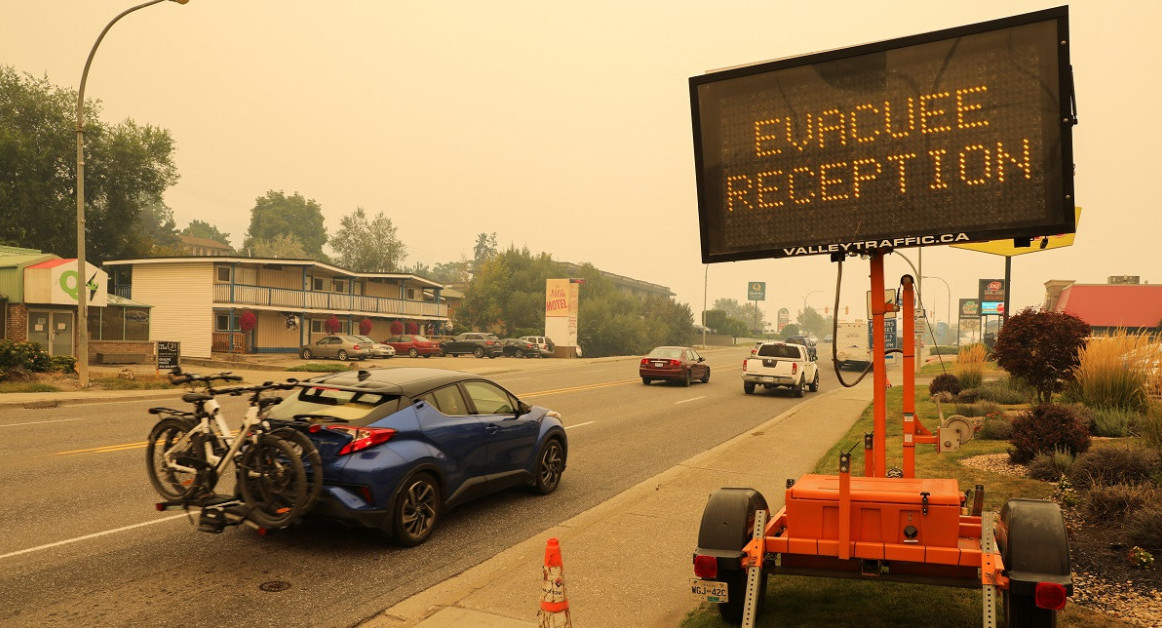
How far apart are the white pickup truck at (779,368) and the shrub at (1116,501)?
18.8 metres

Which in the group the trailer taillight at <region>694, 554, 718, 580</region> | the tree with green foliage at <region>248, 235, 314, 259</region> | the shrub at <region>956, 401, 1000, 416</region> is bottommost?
the shrub at <region>956, 401, 1000, 416</region>

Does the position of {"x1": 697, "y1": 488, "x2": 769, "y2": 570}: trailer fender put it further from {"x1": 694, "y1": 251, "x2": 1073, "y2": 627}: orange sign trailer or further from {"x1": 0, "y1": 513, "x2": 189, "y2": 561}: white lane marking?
{"x1": 0, "y1": 513, "x2": 189, "y2": 561}: white lane marking

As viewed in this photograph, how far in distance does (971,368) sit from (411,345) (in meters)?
36.8

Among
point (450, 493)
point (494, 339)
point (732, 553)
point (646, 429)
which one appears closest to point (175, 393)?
point (646, 429)

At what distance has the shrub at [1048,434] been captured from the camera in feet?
31.4

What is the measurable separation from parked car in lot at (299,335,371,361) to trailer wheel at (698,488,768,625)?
4183cm

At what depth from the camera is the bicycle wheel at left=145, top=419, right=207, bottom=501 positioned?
6.85 meters

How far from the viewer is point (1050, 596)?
4145 millimetres

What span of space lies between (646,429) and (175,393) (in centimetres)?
1523

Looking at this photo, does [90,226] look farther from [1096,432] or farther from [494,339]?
[1096,432]

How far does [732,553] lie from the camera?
4.82 m

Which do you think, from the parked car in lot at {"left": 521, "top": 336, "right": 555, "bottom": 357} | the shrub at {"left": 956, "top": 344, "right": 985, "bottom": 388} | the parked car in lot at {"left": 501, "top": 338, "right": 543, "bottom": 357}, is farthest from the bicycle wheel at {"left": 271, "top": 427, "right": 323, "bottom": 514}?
the parked car in lot at {"left": 521, "top": 336, "right": 555, "bottom": 357}

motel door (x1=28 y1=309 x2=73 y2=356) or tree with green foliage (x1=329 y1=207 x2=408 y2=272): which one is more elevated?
tree with green foliage (x1=329 y1=207 x2=408 y2=272)

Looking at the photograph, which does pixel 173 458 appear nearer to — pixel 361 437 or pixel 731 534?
pixel 361 437
